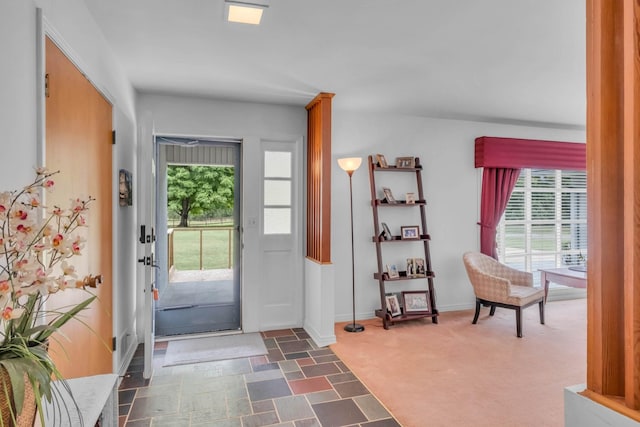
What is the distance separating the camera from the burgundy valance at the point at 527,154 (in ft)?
15.3

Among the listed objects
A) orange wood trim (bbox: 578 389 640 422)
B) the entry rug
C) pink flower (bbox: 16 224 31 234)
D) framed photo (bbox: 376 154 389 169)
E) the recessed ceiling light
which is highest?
the recessed ceiling light

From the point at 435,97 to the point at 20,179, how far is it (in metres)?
3.46

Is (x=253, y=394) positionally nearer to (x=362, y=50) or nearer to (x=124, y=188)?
(x=124, y=188)

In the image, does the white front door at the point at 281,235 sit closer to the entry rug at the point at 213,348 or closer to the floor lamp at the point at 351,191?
the entry rug at the point at 213,348

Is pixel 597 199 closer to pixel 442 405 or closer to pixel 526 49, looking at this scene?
pixel 442 405

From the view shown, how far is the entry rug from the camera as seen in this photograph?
10.6 feet

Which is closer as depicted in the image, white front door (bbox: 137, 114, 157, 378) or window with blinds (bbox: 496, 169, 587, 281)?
white front door (bbox: 137, 114, 157, 378)

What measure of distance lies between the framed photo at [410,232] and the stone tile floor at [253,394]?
1.68 meters

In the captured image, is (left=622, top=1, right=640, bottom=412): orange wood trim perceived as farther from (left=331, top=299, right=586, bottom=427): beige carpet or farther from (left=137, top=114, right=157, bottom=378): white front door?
(left=137, top=114, right=157, bottom=378): white front door

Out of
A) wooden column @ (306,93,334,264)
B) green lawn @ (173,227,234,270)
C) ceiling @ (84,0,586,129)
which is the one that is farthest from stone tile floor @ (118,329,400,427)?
green lawn @ (173,227,234,270)

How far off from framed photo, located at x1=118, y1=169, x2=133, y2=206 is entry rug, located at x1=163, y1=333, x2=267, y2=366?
4.53ft

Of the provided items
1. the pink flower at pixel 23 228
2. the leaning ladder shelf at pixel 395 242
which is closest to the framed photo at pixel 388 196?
the leaning ladder shelf at pixel 395 242

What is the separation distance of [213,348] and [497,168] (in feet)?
13.0

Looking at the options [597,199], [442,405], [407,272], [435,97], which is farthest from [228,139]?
[597,199]
